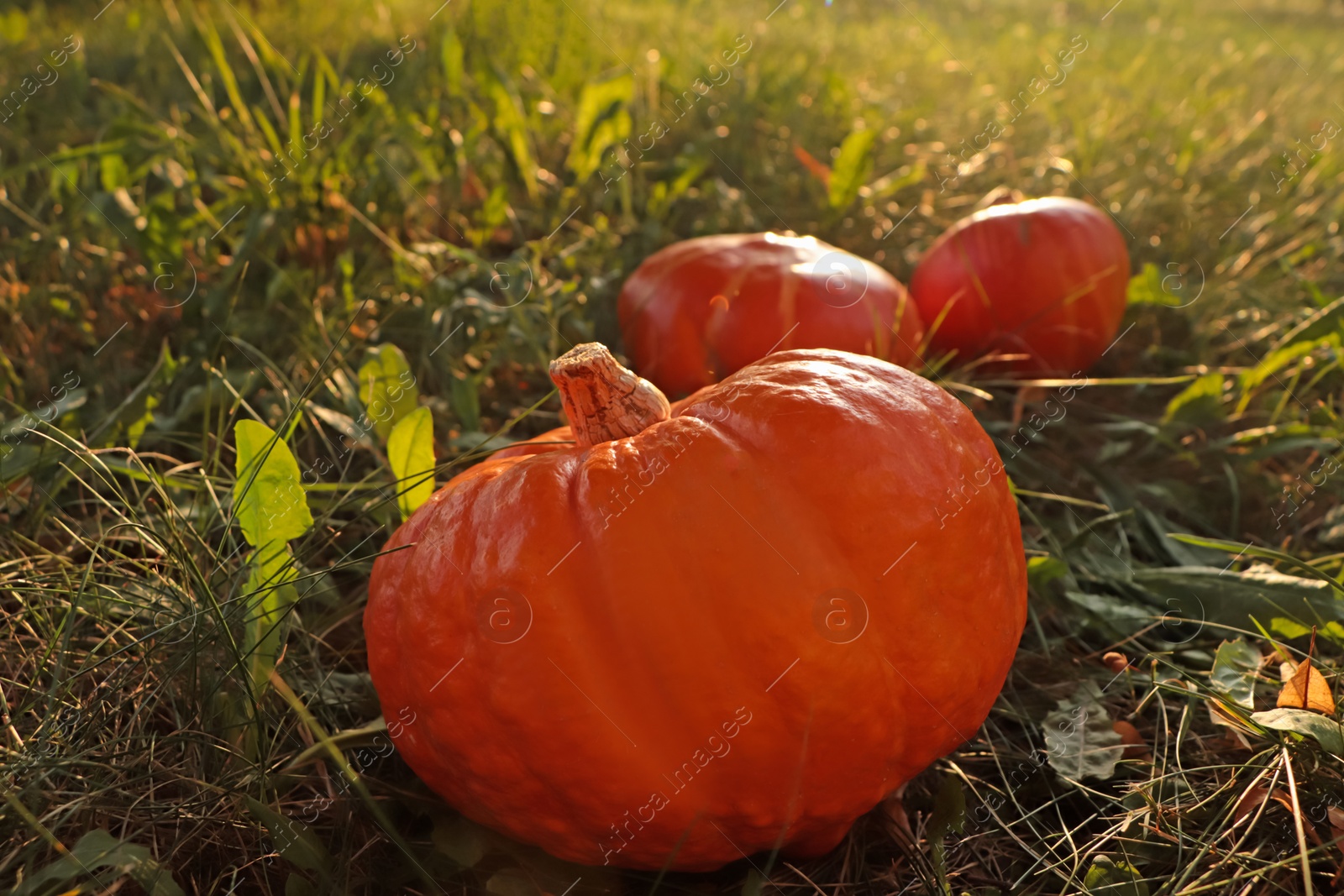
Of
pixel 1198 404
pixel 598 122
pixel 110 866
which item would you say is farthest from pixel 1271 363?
pixel 110 866

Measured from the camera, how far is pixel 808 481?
1361mm

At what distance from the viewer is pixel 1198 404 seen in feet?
8.38

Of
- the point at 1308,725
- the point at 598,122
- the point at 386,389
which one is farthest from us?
the point at 598,122

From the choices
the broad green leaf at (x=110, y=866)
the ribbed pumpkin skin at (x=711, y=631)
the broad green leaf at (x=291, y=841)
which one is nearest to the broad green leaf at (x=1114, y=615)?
the ribbed pumpkin skin at (x=711, y=631)

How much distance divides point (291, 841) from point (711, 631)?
66 centimetres

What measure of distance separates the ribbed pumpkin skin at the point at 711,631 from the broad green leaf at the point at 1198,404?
1.40 m

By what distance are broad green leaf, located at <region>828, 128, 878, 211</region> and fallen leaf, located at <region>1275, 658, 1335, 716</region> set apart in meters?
2.34

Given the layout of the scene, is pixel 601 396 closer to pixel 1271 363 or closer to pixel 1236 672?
pixel 1236 672

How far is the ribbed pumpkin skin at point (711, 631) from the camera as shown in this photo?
130 cm

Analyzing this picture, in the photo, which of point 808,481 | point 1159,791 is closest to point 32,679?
point 808,481

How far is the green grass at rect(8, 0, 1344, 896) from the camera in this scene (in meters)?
1.43

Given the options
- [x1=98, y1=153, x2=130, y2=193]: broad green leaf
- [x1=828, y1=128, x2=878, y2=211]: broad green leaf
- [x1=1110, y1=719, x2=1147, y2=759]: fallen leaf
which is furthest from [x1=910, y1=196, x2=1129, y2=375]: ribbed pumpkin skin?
[x1=98, y1=153, x2=130, y2=193]: broad green leaf

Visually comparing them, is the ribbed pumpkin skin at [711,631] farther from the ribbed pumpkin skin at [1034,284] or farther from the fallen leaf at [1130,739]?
the ribbed pumpkin skin at [1034,284]

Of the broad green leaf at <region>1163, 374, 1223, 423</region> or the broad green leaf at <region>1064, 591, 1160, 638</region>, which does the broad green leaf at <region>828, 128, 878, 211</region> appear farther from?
the broad green leaf at <region>1064, 591, 1160, 638</region>
